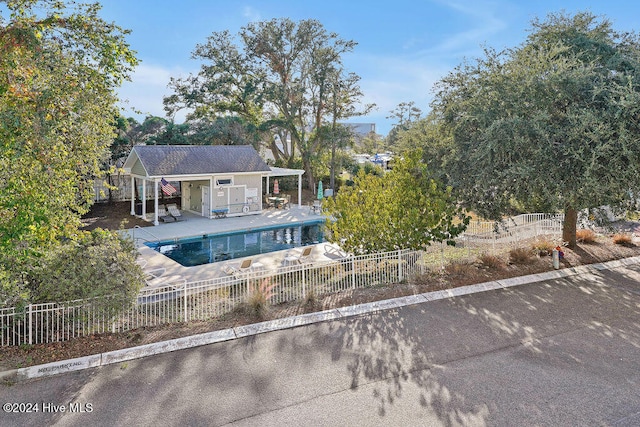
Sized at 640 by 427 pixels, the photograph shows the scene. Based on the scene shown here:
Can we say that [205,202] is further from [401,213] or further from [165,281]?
[401,213]

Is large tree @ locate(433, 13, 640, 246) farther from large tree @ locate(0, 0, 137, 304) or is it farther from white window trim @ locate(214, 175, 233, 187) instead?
white window trim @ locate(214, 175, 233, 187)

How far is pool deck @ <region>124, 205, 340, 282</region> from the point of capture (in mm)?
13258

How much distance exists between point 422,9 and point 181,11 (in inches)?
369

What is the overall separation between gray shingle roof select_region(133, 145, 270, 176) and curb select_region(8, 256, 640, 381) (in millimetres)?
15905

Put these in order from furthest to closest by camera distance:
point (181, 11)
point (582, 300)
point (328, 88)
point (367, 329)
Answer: point (328, 88)
point (181, 11)
point (582, 300)
point (367, 329)

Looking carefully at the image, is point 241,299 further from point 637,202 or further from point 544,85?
point 637,202

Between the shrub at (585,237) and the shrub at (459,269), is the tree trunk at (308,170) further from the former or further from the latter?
the shrub at (459,269)

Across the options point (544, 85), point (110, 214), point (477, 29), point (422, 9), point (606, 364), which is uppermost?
point (422, 9)

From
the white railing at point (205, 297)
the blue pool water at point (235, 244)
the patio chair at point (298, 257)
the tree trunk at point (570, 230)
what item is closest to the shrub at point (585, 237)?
the tree trunk at point (570, 230)

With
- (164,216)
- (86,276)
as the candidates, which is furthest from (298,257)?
(164,216)

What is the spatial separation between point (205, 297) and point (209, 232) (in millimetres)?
10350

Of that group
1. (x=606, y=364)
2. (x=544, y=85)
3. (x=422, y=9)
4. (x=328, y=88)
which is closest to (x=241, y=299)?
(x=606, y=364)

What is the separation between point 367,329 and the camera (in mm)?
7910

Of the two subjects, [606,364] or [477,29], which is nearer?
[606,364]
